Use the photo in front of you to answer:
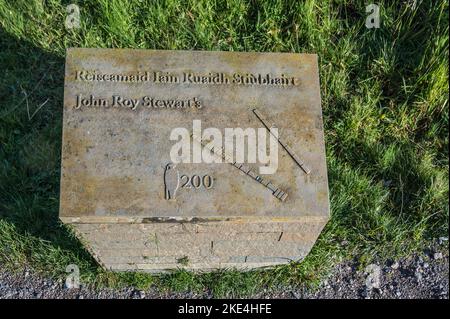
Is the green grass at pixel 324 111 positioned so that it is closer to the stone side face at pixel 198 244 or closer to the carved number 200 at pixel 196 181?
the stone side face at pixel 198 244

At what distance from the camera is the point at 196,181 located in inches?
85.9

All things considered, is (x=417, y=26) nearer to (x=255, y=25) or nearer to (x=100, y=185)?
(x=255, y=25)

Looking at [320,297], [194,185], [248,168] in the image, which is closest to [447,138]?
[320,297]

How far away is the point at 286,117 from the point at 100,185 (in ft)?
2.97

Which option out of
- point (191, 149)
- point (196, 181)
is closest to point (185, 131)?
point (191, 149)

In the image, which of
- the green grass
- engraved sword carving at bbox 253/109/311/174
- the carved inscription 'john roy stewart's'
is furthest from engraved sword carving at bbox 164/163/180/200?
the green grass

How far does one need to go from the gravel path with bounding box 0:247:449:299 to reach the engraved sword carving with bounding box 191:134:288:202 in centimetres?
101

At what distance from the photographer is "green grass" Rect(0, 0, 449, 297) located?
2963 mm

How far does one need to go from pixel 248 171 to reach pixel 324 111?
1.22 metres

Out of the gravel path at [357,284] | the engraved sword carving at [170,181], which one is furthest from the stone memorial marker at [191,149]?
the gravel path at [357,284]

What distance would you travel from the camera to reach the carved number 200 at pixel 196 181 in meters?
2.17

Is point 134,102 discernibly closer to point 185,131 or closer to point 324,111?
point 185,131

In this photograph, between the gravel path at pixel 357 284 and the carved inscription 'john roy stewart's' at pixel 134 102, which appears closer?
the carved inscription 'john roy stewart's' at pixel 134 102

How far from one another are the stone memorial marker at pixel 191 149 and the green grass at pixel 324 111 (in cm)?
62
